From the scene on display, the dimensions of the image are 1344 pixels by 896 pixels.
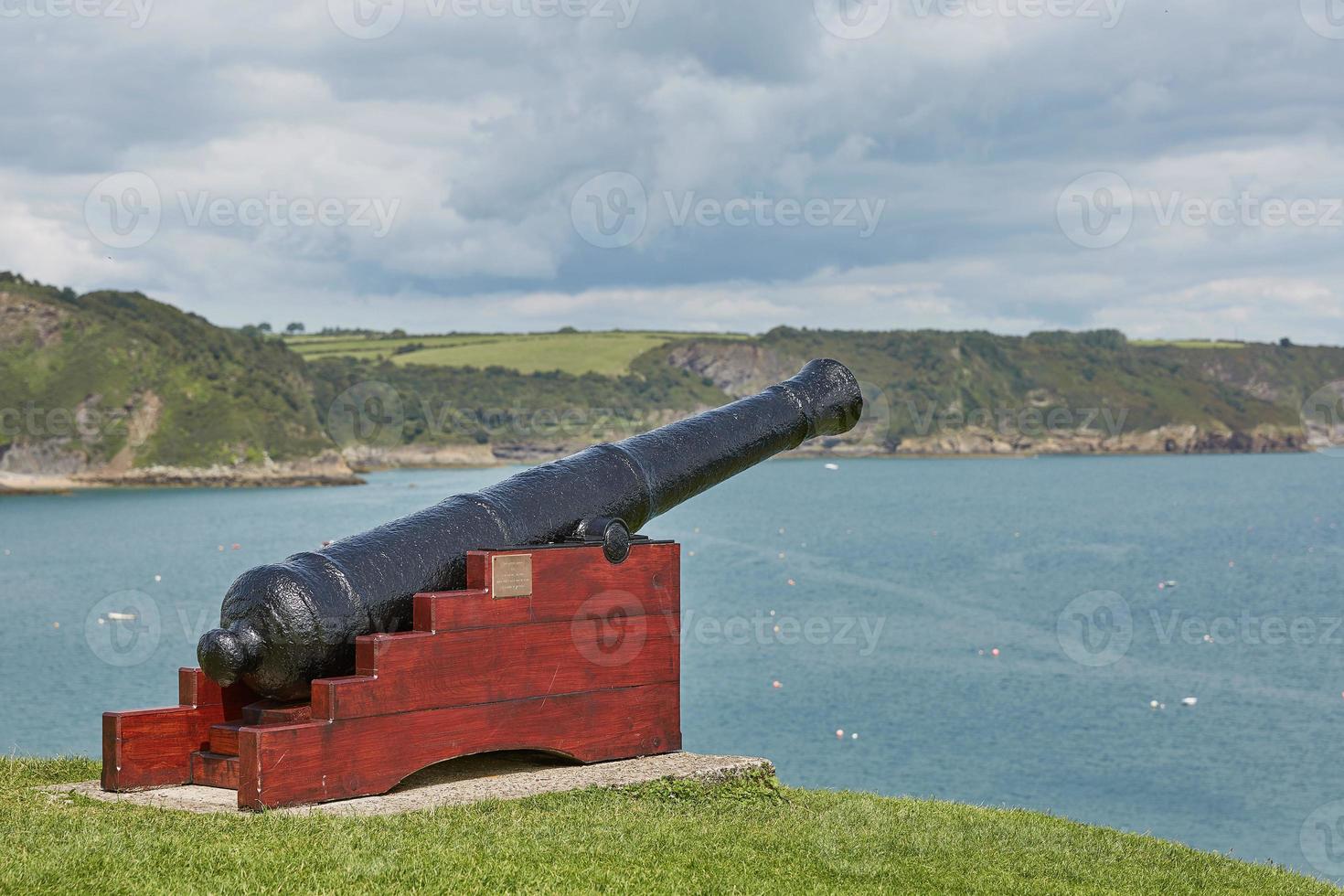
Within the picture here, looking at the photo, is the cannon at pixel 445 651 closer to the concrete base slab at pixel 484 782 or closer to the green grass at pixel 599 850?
the concrete base slab at pixel 484 782

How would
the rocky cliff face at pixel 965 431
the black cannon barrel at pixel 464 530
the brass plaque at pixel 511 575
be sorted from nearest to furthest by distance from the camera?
the black cannon barrel at pixel 464 530, the brass plaque at pixel 511 575, the rocky cliff face at pixel 965 431

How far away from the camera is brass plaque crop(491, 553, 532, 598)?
7.15 metres

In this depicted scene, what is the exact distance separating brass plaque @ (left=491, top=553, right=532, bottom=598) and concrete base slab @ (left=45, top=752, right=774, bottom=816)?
94 cm

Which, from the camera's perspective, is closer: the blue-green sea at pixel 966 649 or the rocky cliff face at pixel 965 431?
the blue-green sea at pixel 966 649

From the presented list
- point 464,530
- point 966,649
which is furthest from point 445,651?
point 966,649

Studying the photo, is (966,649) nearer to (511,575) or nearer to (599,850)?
(511,575)

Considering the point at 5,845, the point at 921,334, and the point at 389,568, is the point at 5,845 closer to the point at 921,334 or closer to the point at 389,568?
the point at 389,568

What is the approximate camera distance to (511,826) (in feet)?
20.6

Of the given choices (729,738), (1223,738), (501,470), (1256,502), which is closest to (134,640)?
(729,738)

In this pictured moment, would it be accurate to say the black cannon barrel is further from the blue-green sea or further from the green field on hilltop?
the green field on hilltop

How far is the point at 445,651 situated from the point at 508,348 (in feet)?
492

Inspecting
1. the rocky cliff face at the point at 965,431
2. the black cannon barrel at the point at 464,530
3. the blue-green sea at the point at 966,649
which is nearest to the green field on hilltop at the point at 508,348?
the rocky cliff face at the point at 965,431

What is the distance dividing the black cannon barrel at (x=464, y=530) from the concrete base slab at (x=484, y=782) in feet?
1.96

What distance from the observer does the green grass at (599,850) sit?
17.6ft
